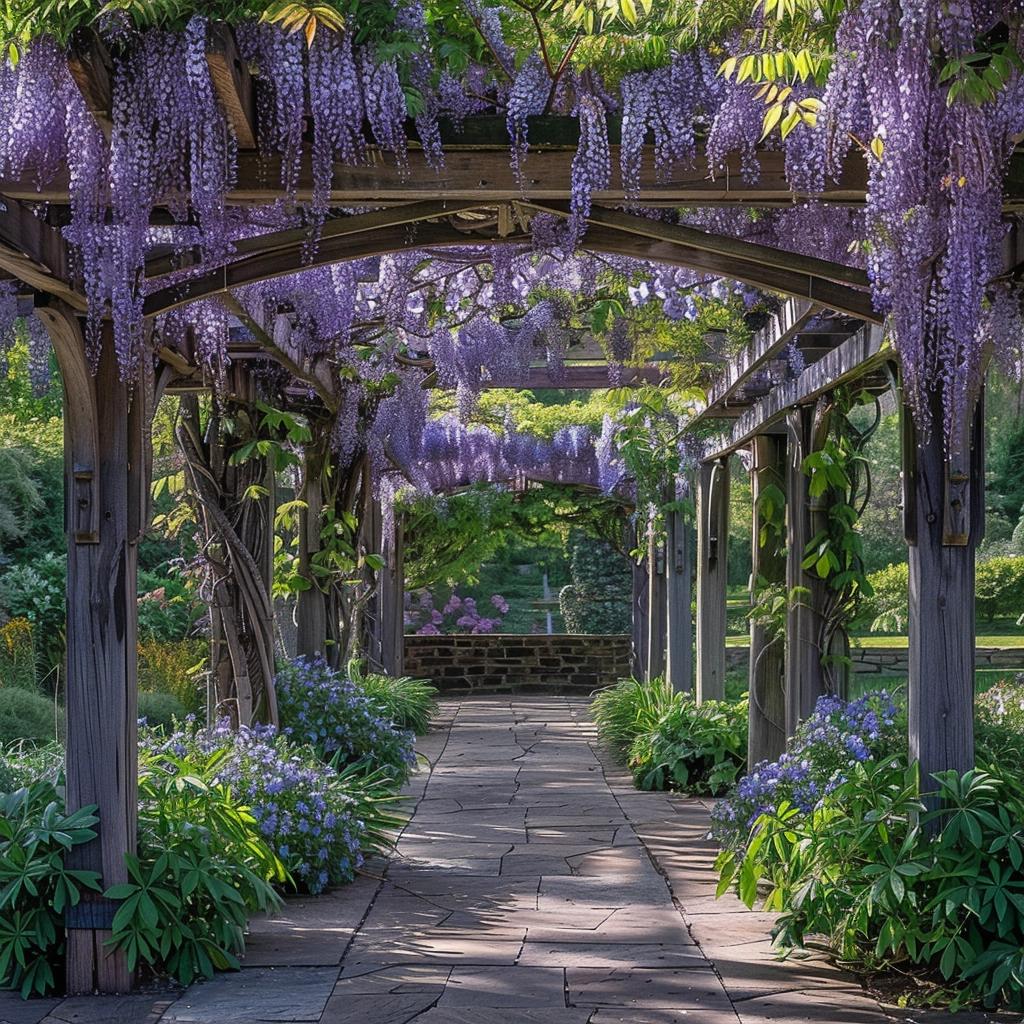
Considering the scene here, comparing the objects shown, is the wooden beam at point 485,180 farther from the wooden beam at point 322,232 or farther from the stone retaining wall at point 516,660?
the stone retaining wall at point 516,660

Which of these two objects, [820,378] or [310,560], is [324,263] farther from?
A: [310,560]

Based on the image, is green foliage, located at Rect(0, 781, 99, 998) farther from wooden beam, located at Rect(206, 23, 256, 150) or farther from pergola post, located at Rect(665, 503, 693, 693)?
pergola post, located at Rect(665, 503, 693, 693)

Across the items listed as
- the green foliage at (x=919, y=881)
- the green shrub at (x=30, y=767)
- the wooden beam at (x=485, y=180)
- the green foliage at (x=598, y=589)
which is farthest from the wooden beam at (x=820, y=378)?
the green foliage at (x=598, y=589)

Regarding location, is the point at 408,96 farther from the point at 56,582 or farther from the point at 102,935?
the point at 56,582

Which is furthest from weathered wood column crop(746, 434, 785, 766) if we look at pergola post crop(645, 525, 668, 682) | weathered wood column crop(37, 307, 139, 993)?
pergola post crop(645, 525, 668, 682)

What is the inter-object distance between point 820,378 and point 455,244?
1.99 m

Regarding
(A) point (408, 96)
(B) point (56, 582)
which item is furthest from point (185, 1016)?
(B) point (56, 582)

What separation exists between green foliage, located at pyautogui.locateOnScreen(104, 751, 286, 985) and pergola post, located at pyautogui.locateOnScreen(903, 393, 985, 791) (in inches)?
74.6

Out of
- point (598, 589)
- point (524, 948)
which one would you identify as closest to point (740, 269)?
point (524, 948)

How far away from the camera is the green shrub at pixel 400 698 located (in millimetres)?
8805

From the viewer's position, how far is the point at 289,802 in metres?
4.58

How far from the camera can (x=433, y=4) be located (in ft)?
9.84

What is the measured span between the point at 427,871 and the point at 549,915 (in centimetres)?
86

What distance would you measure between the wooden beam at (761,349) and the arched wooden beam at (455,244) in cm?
27
